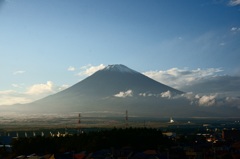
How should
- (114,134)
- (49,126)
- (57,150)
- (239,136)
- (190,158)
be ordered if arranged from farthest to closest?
1. (49,126)
2. (239,136)
3. (114,134)
4. (57,150)
5. (190,158)

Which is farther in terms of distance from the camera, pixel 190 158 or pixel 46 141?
pixel 46 141

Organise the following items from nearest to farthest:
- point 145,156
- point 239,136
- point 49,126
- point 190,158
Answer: point 145,156
point 190,158
point 239,136
point 49,126

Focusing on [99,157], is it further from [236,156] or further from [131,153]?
[236,156]

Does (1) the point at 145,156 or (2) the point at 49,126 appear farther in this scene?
(2) the point at 49,126

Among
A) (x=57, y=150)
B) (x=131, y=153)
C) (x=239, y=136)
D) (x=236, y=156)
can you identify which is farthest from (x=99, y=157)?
(x=239, y=136)

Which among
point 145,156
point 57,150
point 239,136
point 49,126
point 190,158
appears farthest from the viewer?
point 49,126

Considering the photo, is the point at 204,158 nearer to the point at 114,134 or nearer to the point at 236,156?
the point at 236,156

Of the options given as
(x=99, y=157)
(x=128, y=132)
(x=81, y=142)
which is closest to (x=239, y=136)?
(x=128, y=132)

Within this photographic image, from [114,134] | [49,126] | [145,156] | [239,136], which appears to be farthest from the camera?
[49,126]
